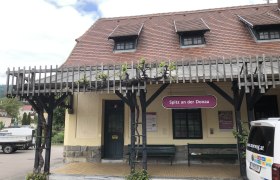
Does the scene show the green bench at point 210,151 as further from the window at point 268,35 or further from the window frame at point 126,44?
the window frame at point 126,44

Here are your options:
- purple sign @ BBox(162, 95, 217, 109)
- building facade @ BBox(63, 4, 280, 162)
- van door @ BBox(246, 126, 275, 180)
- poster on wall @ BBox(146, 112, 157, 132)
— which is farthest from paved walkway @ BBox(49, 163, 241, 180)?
van door @ BBox(246, 126, 275, 180)

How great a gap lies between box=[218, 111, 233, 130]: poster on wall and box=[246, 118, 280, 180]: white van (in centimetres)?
489

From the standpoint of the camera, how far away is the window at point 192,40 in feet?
38.0

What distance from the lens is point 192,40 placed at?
1168 centimetres

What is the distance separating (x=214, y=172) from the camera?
8.16 metres

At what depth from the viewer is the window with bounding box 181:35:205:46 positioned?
1158cm

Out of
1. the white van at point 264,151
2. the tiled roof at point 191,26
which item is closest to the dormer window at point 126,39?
the tiled roof at point 191,26

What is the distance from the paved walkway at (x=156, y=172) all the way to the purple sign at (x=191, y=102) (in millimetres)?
2151

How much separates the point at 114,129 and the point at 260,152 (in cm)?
729

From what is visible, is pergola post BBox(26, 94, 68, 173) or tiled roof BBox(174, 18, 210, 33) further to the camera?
tiled roof BBox(174, 18, 210, 33)

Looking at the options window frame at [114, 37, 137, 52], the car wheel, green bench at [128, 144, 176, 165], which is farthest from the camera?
the car wheel

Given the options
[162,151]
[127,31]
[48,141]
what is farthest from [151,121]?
[127,31]

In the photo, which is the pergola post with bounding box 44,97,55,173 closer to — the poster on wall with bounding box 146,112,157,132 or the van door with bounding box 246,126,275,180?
the poster on wall with bounding box 146,112,157,132

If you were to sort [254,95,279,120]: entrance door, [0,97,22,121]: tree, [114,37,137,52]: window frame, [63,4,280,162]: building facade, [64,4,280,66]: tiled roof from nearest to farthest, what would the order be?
[254,95,279,120]: entrance door < [63,4,280,162]: building facade < [64,4,280,66]: tiled roof < [114,37,137,52]: window frame < [0,97,22,121]: tree
